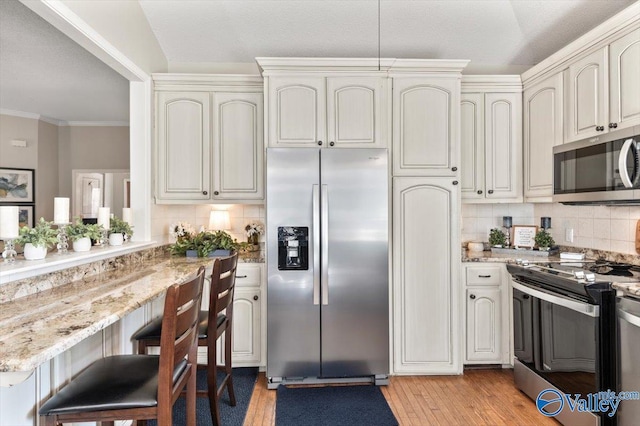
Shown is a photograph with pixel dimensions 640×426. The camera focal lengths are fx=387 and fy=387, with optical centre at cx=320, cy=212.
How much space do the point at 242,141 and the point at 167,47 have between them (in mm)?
1108

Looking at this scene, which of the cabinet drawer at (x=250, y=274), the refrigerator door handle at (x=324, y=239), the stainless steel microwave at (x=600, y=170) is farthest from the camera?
the cabinet drawer at (x=250, y=274)

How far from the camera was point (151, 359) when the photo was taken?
1.56 meters

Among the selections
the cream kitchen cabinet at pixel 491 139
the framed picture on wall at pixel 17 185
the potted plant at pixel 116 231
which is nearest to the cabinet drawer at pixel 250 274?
the potted plant at pixel 116 231

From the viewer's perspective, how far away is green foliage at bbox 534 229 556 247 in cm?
316

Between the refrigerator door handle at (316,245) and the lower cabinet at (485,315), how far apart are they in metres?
1.16

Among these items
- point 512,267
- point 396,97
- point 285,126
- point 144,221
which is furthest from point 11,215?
point 512,267

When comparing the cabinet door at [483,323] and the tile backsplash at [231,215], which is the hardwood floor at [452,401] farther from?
the tile backsplash at [231,215]

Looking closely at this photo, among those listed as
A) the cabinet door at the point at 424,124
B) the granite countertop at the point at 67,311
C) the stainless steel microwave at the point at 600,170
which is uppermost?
the cabinet door at the point at 424,124

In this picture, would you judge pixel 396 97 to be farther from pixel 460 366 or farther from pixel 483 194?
pixel 460 366

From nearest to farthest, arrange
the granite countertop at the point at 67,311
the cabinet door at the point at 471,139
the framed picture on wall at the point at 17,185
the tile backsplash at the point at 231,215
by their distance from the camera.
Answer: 1. the granite countertop at the point at 67,311
2. the cabinet door at the point at 471,139
3. the tile backsplash at the point at 231,215
4. the framed picture on wall at the point at 17,185

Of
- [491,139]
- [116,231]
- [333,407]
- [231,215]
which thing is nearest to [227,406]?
[333,407]

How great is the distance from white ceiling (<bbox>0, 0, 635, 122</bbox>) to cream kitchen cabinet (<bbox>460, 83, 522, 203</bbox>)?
1.48 feet

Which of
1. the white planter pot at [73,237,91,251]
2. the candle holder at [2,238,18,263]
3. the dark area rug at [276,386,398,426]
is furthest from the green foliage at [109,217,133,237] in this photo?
the dark area rug at [276,386,398,426]

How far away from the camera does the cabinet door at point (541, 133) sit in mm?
2844
